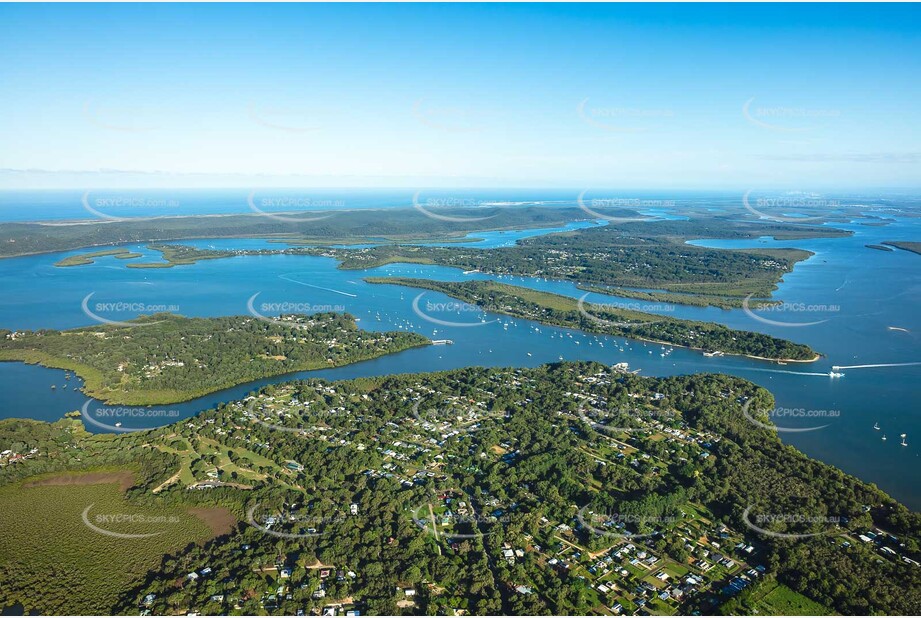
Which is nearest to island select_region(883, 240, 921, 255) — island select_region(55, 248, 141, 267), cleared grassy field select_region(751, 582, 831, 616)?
cleared grassy field select_region(751, 582, 831, 616)

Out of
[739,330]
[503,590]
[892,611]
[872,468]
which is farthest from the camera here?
[739,330]

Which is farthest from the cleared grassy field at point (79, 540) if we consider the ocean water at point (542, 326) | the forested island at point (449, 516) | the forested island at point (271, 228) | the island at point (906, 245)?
the island at point (906, 245)

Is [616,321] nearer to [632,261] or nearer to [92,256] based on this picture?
[632,261]

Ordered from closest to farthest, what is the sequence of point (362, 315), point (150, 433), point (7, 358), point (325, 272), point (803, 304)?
point (150, 433)
point (7, 358)
point (362, 315)
point (803, 304)
point (325, 272)

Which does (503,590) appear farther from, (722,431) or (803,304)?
(803,304)

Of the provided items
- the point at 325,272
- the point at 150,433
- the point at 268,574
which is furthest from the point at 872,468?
A: the point at 325,272

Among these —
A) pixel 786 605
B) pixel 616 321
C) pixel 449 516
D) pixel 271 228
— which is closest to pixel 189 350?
pixel 449 516

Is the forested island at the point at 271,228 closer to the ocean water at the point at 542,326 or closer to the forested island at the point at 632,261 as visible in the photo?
the ocean water at the point at 542,326

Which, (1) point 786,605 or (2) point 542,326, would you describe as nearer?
(1) point 786,605
